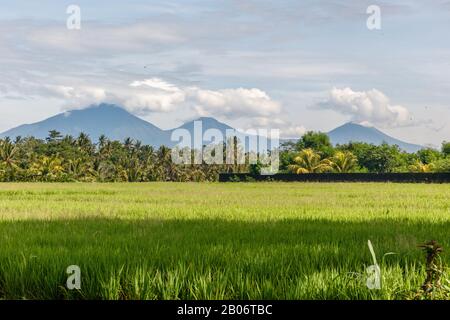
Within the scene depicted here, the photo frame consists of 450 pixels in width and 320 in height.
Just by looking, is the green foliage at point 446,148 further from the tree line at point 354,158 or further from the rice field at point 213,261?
the rice field at point 213,261

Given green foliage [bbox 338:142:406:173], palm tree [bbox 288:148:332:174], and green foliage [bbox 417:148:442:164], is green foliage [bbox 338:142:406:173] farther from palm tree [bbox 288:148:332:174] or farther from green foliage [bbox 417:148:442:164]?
palm tree [bbox 288:148:332:174]

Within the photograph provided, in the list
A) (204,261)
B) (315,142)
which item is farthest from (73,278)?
(315,142)

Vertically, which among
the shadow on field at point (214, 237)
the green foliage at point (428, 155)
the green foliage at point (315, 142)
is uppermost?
the green foliage at point (315, 142)

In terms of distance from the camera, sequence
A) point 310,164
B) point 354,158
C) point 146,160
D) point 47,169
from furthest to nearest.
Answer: point 146,160
point 354,158
point 47,169
point 310,164

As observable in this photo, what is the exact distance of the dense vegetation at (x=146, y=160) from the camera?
56062 millimetres

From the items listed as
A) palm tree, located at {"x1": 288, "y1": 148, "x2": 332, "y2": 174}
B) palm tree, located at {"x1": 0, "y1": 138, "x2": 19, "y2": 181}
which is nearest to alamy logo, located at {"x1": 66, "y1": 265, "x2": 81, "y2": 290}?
palm tree, located at {"x1": 288, "y1": 148, "x2": 332, "y2": 174}

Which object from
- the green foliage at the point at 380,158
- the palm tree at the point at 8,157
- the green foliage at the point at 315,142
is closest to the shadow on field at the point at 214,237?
the palm tree at the point at 8,157

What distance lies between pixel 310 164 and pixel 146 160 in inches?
→ 1015

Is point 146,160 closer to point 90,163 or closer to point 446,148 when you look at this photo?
point 90,163

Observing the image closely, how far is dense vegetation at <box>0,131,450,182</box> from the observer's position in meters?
56.1

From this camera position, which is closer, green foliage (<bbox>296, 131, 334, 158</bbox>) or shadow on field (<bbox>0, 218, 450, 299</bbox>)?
shadow on field (<bbox>0, 218, 450, 299</bbox>)

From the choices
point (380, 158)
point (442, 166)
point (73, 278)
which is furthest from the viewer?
point (380, 158)

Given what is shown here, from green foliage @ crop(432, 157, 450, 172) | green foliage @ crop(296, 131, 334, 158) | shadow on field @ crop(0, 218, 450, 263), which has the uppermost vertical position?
green foliage @ crop(296, 131, 334, 158)

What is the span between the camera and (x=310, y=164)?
5541 centimetres
